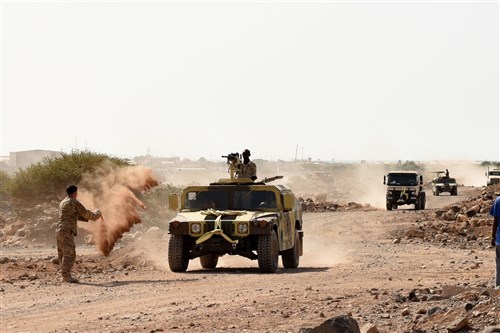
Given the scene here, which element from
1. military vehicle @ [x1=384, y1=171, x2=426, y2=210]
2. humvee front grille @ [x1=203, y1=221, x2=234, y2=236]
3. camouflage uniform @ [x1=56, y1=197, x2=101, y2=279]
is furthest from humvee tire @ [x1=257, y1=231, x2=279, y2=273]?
military vehicle @ [x1=384, y1=171, x2=426, y2=210]

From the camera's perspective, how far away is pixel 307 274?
67.1 feet

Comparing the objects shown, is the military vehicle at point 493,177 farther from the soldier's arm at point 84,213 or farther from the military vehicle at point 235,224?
the soldier's arm at point 84,213

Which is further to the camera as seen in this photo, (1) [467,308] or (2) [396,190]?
(2) [396,190]

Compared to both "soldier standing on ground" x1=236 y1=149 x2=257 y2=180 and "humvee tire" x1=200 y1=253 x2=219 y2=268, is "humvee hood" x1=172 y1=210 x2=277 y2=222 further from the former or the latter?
"soldier standing on ground" x1=236 y1=149 x2=257 y2=180

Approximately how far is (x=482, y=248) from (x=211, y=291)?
14.0 m

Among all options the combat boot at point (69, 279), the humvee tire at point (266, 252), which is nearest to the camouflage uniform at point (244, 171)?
the humvee tire at point (266, 252)

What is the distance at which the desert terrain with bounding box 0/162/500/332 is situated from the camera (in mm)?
13172

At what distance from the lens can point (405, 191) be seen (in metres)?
51.5

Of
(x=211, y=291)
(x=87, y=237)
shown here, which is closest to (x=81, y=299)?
(x=211, y=291)

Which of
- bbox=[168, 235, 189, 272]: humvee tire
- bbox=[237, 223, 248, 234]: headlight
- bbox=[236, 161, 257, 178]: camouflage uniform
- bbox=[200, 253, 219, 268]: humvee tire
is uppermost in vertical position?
bbox=[236, 161, 257, 178]: camouflage uniform

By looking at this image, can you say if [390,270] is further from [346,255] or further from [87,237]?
[87,237]

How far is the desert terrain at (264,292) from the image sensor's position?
43.2ft

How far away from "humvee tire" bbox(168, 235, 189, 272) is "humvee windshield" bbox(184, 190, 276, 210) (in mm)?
1139

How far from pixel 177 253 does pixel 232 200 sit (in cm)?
168
